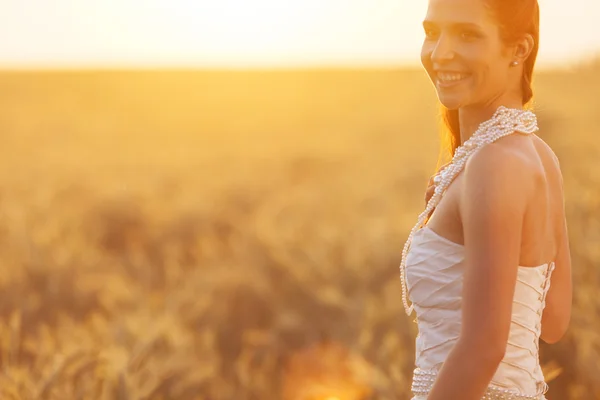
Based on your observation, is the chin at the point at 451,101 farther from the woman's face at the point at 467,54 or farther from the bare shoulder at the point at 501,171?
the bare shoulder at the point at 501,171

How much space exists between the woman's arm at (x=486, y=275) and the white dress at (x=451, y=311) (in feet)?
0.48

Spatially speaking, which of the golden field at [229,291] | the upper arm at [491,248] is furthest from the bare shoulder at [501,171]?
the golden field at [229,291]

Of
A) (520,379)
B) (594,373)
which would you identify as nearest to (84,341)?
(594,373)

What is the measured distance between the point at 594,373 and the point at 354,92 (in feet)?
152

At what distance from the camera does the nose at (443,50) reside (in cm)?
182

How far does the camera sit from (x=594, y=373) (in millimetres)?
4359

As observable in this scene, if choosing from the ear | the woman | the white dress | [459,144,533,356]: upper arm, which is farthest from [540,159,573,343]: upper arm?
[459,144,533,356]: upper arm

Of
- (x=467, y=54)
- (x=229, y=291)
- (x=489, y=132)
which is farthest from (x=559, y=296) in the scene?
(x=229, y=291)

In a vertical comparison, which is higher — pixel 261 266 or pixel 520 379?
pixel 520 379

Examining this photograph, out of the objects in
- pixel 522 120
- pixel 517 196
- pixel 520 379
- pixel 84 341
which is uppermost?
pixel 522 120

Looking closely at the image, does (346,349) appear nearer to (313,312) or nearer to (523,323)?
(313,312)

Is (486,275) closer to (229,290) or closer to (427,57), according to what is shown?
(427,57)

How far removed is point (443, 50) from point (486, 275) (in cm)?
44

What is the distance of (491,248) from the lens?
1.62m
